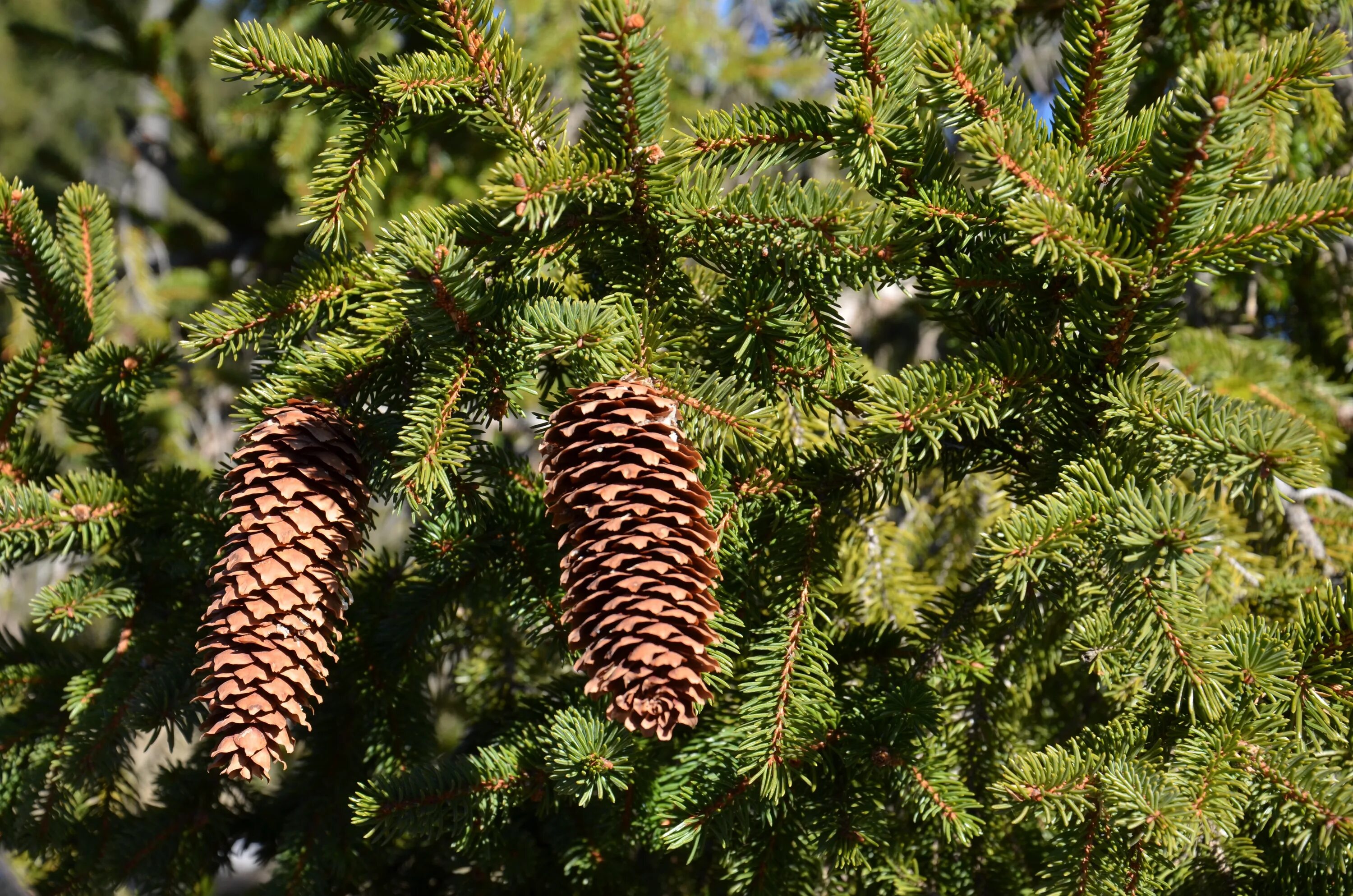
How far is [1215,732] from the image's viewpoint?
79cm

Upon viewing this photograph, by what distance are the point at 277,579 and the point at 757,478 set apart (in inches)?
18.1

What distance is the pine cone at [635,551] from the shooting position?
2.43ft

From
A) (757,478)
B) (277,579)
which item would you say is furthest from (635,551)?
(277,579)

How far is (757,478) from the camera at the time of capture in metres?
0.95

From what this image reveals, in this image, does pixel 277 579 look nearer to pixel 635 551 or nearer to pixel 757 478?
pixel 635 551

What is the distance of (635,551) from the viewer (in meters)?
0.78

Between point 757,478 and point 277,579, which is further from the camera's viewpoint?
point 757,478

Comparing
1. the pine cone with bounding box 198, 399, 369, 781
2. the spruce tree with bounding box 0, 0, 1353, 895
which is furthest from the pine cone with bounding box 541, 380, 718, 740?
the pine cone with bounding box 198, 399, 369, 781

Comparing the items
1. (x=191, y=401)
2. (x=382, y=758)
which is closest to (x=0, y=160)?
(x=191, y=401)

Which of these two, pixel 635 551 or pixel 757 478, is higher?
pixel 757 478

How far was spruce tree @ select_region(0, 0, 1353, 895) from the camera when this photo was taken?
768 mm

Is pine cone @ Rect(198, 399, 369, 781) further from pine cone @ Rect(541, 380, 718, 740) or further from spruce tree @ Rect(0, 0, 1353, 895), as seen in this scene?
pine cone @ Rect(541, 380, 718, 740)

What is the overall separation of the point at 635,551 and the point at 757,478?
213 mm

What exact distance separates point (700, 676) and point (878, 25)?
61 centimetres
